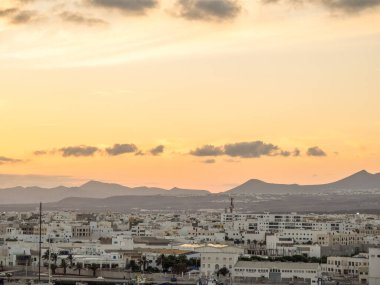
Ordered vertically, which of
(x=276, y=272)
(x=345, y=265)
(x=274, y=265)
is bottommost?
(x=276, y=272)

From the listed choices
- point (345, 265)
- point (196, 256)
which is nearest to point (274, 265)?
point (345, 265)

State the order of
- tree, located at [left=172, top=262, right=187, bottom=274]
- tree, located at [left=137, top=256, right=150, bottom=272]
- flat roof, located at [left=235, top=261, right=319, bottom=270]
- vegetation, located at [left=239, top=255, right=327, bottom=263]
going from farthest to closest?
vegetation, located at [left=239, top=255, right=327, bottom=263] → tree, located at [left=137, top=256, right=150, bottom=272] → tree, located at [left=172, top=262, right=187, bottom=274] → flat roof, located at [left=235, top=261, right=319, bottom=270]

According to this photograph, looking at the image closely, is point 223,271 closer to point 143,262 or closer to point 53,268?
point 143,262

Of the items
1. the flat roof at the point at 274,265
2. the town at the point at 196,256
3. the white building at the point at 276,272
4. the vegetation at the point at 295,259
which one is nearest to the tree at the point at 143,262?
the town at the point at 196,256

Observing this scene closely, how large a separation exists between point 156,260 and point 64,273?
525 centimetres

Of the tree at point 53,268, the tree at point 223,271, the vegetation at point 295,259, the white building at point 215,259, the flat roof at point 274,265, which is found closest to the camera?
the flat roof at point 274,265

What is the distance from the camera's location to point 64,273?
55.3 meters

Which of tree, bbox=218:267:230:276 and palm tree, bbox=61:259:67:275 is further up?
palm tree, bbox=61:259:67:275

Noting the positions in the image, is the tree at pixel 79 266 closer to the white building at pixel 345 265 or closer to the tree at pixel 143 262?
the tree at pixel 143 262

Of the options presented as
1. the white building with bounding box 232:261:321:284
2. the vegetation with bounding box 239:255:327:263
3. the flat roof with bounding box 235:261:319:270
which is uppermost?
the vegetation with bounding box 239:255:327:263

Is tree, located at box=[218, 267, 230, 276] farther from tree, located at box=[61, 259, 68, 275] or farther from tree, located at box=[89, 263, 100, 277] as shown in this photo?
tree, located at box=[61, 259, 68, 275]

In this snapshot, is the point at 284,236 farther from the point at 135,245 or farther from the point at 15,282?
the point at 15,282

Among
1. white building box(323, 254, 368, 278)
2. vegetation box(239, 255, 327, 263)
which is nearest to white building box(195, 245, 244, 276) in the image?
vegetation box(239, 255, 327, 263)

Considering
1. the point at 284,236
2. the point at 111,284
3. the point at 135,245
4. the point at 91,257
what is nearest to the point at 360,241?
the point at 284,236
